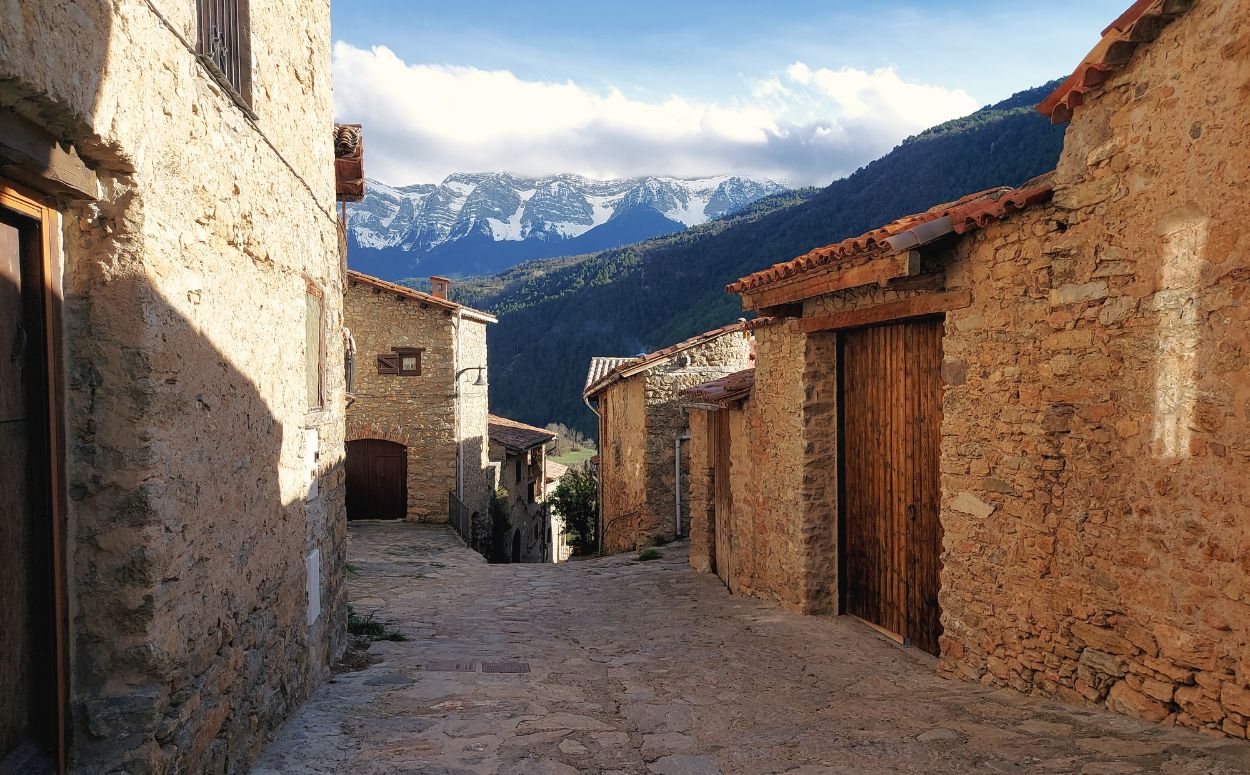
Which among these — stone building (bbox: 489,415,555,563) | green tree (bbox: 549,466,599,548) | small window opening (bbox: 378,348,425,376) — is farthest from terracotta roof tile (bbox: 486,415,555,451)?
small window opening (bbox: 378,348,425,376)

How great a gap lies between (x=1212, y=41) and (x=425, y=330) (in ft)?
49.9

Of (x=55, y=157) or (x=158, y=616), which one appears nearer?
(x=55, y=157)

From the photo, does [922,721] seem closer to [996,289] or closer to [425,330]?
[996,289]

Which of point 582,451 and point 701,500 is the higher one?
point 701,500

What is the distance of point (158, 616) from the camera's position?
100 inches

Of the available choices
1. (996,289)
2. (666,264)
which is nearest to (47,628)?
(996,289)

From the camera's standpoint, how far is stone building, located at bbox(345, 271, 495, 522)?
17.1 metres

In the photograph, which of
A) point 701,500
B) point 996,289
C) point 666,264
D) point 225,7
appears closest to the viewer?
point 225,7

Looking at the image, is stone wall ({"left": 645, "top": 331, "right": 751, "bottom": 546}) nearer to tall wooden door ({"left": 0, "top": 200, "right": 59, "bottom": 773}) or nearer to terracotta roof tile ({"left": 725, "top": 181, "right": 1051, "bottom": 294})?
terracotta roof tile ({"left": 725, "top": 181, "right": 1051, "bottom": 294})

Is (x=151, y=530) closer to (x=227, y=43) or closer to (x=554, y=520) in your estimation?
(x=227, y=43)

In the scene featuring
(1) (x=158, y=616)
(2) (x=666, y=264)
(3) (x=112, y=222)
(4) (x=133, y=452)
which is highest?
(2) (x=666, y=264)

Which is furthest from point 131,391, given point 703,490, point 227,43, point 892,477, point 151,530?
point 703,490

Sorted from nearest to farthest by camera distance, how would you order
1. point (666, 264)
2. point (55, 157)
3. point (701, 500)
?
point (55, 157), point (701, 500), point (666, 264)

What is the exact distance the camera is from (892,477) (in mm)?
6445
